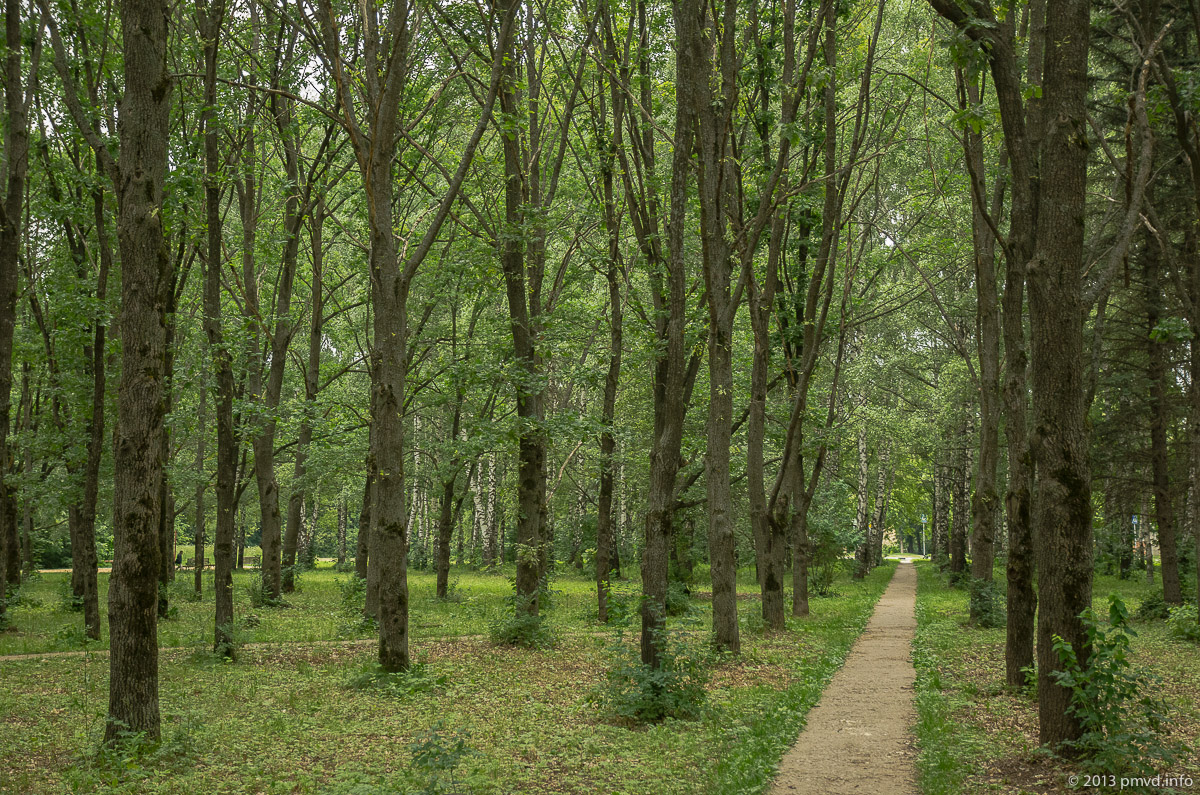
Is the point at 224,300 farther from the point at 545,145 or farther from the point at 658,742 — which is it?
the point at 658,742

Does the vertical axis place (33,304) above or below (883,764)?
above

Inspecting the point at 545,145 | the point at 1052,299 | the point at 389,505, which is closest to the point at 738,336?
the point at 545,145

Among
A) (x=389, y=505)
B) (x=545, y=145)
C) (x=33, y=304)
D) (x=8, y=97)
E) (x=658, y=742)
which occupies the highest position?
(x=545, y=145)

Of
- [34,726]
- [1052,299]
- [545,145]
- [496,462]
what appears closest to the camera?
[1052,299]

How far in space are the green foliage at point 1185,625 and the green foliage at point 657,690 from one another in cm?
1070

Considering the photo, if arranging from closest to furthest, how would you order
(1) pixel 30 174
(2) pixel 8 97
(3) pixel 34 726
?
(3) pixel 34 726 → (2) pixel 8 97 → (1) pixel 30 174

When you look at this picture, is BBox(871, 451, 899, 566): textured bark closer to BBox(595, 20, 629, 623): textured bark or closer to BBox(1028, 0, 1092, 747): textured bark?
BBox(595, 20, 629, 623): textured bark

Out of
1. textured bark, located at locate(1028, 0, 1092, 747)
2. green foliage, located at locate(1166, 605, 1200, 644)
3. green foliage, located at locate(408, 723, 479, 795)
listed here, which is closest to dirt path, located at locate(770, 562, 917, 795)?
textured bark, located at locate(1028, 0, 1092, 747)

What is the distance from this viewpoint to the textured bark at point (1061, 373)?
610 cm

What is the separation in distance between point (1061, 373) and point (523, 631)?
9626mm

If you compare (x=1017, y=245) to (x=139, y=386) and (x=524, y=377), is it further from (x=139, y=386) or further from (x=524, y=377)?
(x=139, y=386)

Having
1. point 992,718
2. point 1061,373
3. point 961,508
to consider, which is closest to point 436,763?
point 1061,373

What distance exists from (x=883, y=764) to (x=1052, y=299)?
13.5 ft

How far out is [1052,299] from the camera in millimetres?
6352
